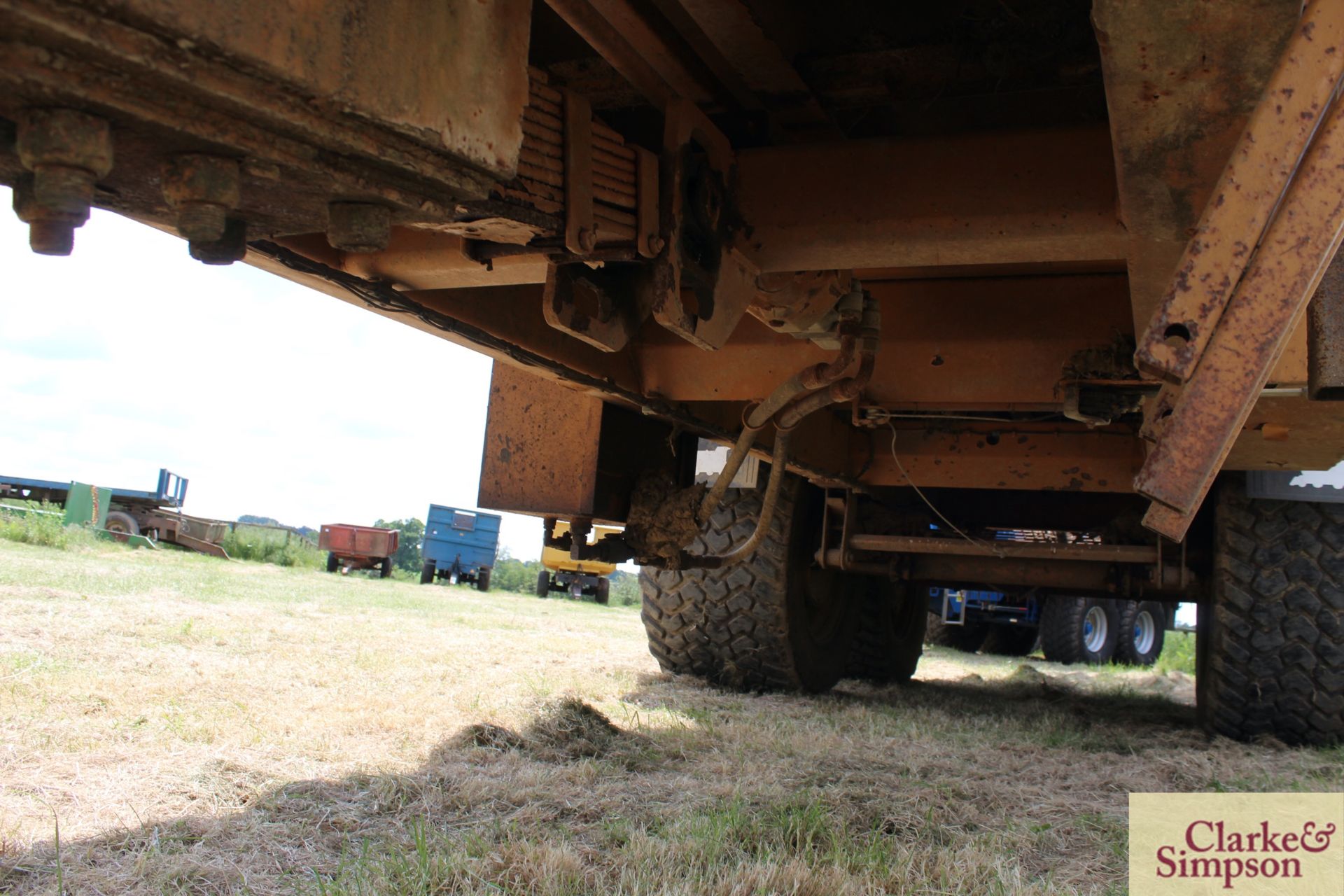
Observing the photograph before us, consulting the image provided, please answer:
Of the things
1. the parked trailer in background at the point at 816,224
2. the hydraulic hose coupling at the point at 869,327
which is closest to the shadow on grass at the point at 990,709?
the parked trailer in background at the point at 816,224

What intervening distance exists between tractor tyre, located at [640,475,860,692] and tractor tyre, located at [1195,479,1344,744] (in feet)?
5.17

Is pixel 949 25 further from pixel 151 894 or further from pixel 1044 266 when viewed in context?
pixel 151 894

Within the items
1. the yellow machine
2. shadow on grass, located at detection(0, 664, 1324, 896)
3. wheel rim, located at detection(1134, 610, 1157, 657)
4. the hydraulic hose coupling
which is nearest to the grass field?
shadow on grass, located at detection(0, 664, 1324, 896)

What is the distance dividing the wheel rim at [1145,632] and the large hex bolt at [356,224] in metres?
11.1

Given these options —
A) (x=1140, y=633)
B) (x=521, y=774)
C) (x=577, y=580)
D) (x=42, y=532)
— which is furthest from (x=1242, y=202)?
(x=577, y=580)

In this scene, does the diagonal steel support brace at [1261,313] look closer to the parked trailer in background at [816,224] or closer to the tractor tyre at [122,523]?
the parked trailer in background at [816,224]

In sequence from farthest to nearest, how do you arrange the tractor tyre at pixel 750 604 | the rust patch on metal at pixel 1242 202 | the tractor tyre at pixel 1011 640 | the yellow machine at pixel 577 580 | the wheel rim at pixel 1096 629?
the yellow machine at pixel 577 580, the tractor tyre at pixel 1011 640, the wheel rim at pixel 1096 629, the tractor tyre at pixel 750 604, the rust patch on metal at pixel 1242 202

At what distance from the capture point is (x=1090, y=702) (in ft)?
18.2

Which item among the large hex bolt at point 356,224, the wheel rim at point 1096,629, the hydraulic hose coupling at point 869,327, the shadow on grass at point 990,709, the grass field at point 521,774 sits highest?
the hydraulic hose coupling at point 869,327

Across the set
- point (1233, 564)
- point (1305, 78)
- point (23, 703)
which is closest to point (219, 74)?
point (1305, 78)

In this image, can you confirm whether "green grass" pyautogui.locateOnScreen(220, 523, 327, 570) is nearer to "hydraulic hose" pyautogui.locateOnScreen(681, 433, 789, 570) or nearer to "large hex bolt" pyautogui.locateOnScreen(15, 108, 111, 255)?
"hydraulic hose" pyautogui.locateOnScreen(681, 433, 789, 570)

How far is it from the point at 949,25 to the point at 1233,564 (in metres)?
2.61

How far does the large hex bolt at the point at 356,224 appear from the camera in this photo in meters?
1.08

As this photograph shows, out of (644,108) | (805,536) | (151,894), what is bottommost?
(151,894)
